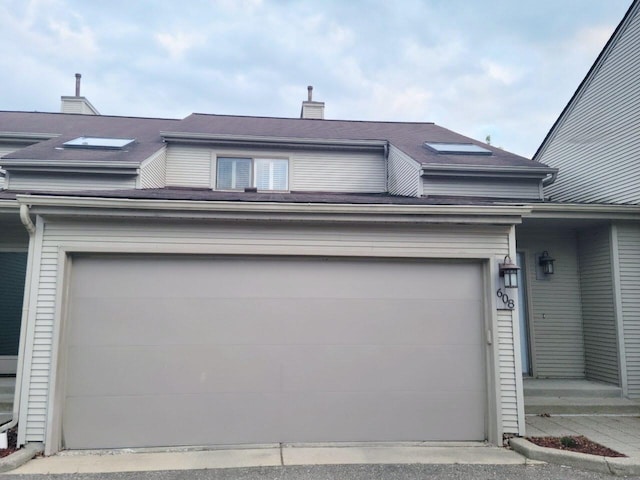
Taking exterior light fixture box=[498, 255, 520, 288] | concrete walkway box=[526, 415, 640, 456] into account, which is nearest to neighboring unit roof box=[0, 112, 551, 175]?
exterior light fixture box=[498, 255, 520, 288]

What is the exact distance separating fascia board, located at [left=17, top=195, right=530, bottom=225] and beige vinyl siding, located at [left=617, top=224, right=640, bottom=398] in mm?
2833

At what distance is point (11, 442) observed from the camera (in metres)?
4.52

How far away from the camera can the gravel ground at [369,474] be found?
392cm

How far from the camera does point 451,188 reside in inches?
337

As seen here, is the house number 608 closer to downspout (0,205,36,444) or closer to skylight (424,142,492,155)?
skylight (424,142,492,155)

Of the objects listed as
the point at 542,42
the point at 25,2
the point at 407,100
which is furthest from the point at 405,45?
the point at 25,2

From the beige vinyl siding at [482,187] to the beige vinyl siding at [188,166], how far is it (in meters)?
4.83

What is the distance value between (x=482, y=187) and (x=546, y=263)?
2127 millimetres

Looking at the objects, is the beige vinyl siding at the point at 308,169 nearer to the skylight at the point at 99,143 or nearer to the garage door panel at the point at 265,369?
the skylight at the point at 99,143

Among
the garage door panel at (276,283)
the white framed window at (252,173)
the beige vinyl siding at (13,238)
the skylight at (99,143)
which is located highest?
the skylight at (99,143)

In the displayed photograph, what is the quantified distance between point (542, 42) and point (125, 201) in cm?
1337

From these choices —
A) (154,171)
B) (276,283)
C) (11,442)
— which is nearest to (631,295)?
(276,283)

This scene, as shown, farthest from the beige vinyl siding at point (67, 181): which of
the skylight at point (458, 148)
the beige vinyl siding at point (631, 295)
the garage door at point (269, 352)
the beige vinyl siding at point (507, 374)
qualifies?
the beige vinyl siding at point (631, 295)

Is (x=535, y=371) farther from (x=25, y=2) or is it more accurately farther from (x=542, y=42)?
(x=25, y=2)
